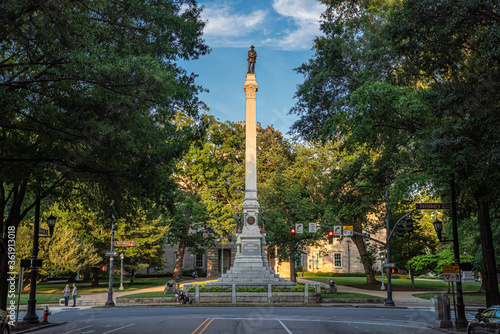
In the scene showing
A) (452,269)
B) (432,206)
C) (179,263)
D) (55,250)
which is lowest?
(179,263)

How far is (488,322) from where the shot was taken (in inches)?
513

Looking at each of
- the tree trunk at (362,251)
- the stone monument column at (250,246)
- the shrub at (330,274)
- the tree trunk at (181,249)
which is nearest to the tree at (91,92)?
the stone monument column at (250,246)

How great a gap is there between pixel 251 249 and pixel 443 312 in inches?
676

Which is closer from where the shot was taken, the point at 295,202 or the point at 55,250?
the point at 55,250

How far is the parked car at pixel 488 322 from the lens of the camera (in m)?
12.6

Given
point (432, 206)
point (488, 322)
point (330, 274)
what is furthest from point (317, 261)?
point (488, 322)

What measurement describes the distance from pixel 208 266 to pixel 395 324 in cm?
4755

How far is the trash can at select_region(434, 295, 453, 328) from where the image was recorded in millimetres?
18156

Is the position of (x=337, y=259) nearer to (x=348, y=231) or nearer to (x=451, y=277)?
(x=348, y=231)

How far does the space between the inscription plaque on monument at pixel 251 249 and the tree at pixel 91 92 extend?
17.8 metres

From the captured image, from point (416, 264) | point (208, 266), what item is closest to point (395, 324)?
point (416, 264)

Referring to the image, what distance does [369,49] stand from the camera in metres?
23.2

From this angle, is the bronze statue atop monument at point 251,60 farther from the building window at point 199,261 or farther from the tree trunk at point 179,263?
the building window at point 199,261

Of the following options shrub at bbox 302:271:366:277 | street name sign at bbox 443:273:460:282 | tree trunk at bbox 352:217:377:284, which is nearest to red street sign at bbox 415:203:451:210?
street name sign at bbox 443:273:460:282
